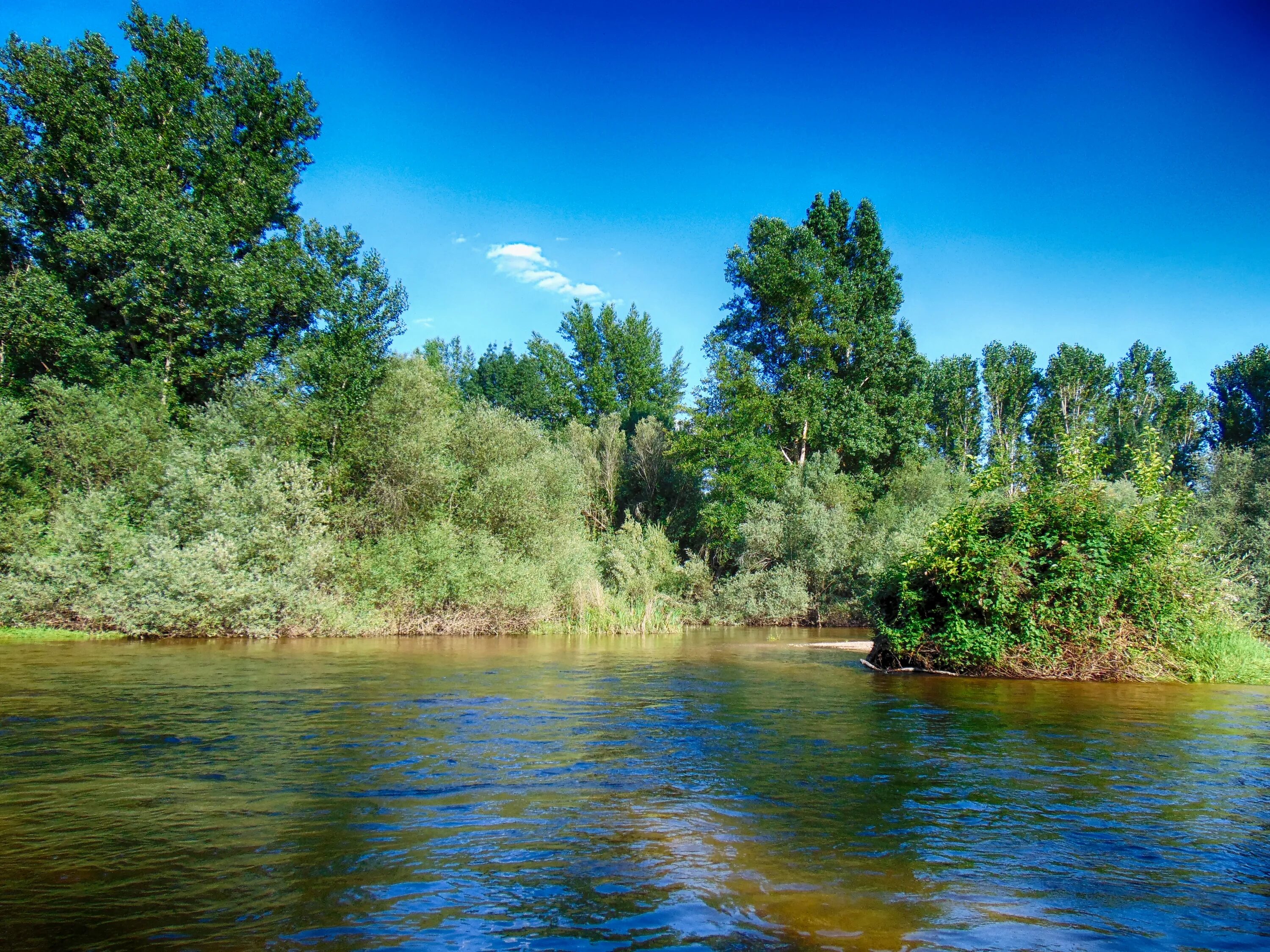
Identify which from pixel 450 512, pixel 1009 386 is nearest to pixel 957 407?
pixel 1009 386

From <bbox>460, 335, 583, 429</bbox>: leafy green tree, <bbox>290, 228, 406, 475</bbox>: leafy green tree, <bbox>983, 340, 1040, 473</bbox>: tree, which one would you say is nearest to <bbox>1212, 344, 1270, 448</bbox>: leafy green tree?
<bbox>983, 340, 1040, 473</bbox>: tree

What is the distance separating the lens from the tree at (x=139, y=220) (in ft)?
103

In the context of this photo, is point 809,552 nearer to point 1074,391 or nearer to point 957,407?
point 957,407

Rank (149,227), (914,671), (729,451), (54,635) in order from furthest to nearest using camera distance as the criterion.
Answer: (729,451) < (149,227) < (54,635) < (914,671)

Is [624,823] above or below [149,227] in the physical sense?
below

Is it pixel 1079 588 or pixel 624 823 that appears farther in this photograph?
pixel 1079 588

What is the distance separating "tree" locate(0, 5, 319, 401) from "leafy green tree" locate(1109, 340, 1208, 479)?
7269 centimetres

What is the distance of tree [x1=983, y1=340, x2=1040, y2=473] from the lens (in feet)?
241

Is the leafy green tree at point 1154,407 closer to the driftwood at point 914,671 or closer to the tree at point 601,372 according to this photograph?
the tree at point 601,372

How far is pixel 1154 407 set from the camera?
73.8m

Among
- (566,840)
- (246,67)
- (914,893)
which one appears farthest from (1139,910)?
(246,67)

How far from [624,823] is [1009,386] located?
77.1m

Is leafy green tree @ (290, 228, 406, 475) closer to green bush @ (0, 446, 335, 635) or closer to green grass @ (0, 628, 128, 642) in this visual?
green bush @ (0, 446, 335, 635)

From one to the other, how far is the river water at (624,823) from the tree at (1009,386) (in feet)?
216
